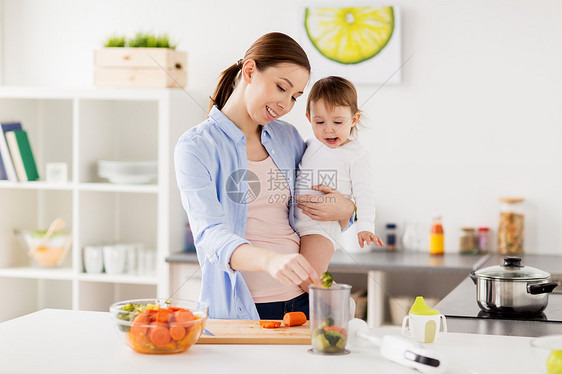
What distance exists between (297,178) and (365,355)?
0.44m

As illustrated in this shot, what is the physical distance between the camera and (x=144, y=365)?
3.96 feet

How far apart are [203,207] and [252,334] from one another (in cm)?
26

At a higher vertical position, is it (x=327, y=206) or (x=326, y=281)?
(x=327, y=206)

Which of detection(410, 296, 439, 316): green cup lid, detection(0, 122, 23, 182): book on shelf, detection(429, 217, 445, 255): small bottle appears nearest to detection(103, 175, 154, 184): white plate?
detection(0, 122, 23, 182): book on shelf

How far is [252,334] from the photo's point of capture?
136cm

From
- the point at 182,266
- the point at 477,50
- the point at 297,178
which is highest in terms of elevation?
the point at 477,50

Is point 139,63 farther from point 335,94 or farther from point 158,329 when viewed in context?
point 158,329

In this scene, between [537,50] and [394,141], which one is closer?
[394,141]

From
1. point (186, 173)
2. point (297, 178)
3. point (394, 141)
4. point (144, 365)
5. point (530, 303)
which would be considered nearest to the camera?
point (144, 365)

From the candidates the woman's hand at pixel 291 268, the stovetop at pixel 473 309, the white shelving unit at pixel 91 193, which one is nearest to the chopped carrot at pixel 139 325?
the woman's hand at pixel 291 268

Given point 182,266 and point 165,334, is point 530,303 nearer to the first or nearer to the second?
point 165,334

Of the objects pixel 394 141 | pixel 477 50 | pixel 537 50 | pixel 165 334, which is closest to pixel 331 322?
pixel 165 334

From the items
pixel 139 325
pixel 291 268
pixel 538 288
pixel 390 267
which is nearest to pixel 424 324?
pixel 291 268

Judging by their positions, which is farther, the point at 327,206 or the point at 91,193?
the point at 91,193
